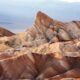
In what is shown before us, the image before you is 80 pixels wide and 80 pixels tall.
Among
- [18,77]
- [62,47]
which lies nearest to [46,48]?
[62,47]

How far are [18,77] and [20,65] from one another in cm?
129

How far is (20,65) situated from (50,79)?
3192 mm

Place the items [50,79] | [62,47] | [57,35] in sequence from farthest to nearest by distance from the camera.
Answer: [57,35] → [62,47] → [50,79]

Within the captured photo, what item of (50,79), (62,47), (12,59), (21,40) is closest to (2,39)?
(21,40)

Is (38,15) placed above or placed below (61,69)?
above

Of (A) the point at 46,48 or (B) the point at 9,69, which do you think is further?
(A) the point at 46,48

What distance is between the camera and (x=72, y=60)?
115 feet

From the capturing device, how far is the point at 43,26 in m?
46.3

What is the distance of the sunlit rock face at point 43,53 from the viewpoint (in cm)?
3338

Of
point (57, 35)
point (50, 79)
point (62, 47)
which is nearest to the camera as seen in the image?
point (50, 79)

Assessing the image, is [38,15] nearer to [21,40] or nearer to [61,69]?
[21,40]

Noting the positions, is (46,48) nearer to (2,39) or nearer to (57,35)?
(57,35)

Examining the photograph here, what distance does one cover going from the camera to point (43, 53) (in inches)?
1484

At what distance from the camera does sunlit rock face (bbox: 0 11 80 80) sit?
3338 centimetres
